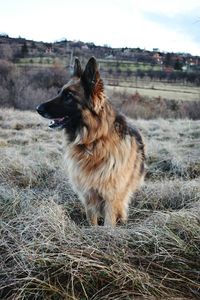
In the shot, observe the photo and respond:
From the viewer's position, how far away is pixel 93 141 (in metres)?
3.96

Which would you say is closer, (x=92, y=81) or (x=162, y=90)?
(x=92, y=81)

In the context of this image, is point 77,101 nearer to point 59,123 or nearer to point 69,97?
point 69,97

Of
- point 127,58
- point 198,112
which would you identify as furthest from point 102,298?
point 127,58

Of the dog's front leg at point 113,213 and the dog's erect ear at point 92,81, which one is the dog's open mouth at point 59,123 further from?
the dog's front leg at point 113,213

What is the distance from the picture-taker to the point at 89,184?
13.1 feet

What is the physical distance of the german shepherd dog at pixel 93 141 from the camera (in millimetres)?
3895

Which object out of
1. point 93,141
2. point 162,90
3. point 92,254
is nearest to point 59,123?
point 93,141

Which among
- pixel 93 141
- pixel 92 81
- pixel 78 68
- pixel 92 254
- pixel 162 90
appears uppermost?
pixel 78 68

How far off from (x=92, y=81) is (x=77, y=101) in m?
0.26

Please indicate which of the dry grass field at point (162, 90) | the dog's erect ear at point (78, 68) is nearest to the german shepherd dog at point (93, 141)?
the dog's erect ear at point (78, 68)

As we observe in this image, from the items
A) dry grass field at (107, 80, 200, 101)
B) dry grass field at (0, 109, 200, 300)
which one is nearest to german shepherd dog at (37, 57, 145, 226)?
dry grass field at (0, 109, 200, 300)

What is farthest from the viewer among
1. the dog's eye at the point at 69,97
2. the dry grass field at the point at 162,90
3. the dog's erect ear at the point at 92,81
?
the dry grass field at the point at 162,90

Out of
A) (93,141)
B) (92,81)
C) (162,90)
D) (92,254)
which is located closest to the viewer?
(92,254)

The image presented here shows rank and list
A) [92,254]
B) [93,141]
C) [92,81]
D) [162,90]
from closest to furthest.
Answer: [92,254], [92,81], [93,141], [162,90]
